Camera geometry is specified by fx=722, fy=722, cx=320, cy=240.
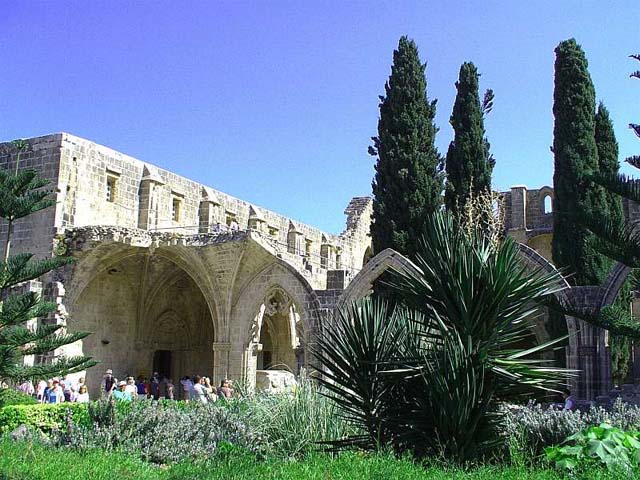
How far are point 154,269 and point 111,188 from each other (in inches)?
108

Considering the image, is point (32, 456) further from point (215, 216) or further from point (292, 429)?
point (215, 216)

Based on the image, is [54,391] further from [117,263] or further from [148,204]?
[148,204]

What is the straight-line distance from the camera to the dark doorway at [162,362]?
21.3 metres

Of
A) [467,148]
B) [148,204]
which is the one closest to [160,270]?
[148,204]

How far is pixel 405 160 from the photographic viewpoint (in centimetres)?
1653

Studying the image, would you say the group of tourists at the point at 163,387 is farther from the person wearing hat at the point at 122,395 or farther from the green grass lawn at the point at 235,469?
the green grass lawn at the point at 235,469

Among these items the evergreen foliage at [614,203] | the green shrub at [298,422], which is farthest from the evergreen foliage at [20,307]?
the evergreen foliage at [614,203]

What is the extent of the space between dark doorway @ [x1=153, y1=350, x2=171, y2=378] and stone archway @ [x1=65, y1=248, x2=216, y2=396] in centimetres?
3

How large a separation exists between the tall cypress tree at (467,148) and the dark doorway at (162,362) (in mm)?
9782

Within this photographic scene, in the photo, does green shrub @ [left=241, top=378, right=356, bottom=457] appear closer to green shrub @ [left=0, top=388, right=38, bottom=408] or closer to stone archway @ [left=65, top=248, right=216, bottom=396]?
green shrub @ [left=0, top=388, right=38, bottom=408]

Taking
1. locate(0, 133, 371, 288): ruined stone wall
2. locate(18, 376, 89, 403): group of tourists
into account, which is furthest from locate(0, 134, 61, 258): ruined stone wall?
locate(18, 376, 89, 403): group of tourists

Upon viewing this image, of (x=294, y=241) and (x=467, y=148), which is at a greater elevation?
(x=467, y=148)

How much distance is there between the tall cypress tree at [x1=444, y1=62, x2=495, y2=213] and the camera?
1712 cm

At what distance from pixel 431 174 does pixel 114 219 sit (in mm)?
8164
